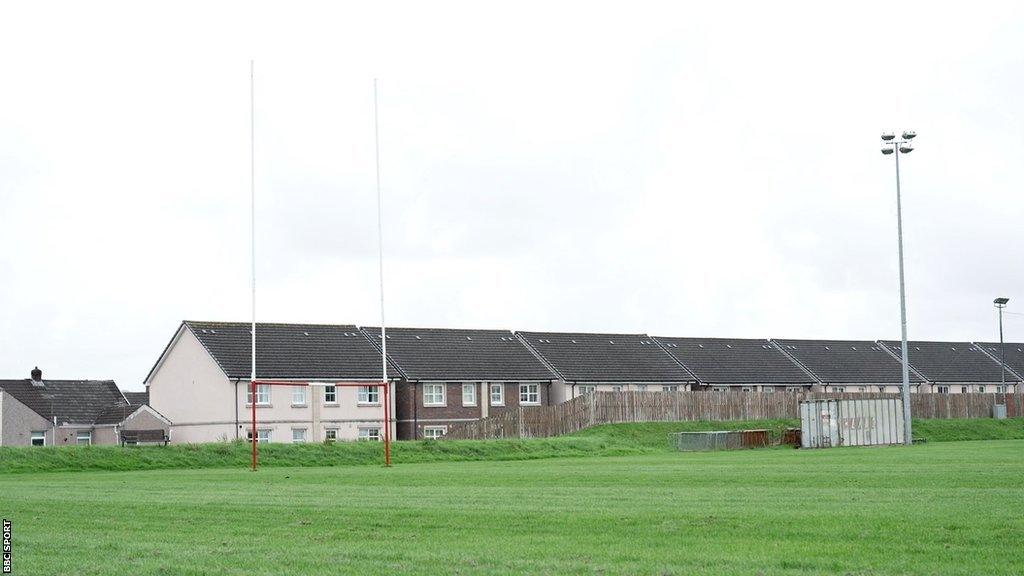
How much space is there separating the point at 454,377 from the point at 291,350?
9.45 metres

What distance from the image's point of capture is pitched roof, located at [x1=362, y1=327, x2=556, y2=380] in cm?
7581

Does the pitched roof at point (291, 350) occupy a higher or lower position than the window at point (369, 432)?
higher

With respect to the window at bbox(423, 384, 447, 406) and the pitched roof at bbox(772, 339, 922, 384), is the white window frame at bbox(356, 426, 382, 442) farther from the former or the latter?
the pitched roof at bbox(772, 339, 922, 384)

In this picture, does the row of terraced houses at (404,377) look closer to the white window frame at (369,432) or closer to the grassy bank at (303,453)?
the white window frame at (369,432)

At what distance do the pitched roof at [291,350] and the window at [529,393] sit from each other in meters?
9.02

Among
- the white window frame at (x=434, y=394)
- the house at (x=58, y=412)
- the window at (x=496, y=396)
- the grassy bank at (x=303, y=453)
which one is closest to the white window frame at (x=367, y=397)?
the white window frame at (x=434, y=394)

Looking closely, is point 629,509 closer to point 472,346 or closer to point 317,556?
point 317,556

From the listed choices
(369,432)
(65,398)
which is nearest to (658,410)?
(369,432)

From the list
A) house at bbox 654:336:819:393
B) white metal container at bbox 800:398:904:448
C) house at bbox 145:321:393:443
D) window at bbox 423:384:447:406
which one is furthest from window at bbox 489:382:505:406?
white metal container at bbox 800:398:904:448

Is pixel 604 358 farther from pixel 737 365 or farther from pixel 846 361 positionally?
pixel 846 361

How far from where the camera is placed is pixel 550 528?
15273 mm

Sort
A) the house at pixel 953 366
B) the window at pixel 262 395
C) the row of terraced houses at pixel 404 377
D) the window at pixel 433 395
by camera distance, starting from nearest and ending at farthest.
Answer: the window at pixel 262 395, the row of terraced houses at pixel 404 377, the window at pixel 433 395, the house at pixel 953 366

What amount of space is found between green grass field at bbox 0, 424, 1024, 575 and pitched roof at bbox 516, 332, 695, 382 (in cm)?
5535

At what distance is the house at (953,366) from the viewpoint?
97625mm
